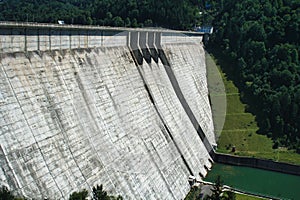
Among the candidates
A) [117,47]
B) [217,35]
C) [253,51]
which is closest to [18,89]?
[117,47]

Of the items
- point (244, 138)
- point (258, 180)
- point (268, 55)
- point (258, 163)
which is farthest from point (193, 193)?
point (268, 55)

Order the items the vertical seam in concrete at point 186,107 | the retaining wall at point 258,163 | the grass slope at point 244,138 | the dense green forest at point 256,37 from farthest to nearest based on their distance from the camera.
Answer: the dense green forest at point 256,37 → the grass slope at point 244,138 → the vertical seam in concrete at point 186,107 → the retaining wall at point 258,163

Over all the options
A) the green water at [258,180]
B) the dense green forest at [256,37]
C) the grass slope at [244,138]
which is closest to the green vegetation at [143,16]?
the dense green forest at [256,37]

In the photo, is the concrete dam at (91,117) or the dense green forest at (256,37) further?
the dense green forest at (256,37)

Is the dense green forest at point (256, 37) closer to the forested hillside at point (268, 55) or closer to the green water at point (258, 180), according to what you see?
the forested hillside at point (268, 55)

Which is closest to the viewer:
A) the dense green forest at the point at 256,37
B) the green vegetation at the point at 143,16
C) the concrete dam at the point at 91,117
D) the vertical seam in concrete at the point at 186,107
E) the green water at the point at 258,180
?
the concrete dam at the point at 91,117

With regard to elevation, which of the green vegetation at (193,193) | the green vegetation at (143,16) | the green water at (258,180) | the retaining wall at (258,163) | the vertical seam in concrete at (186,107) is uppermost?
the green vegetation at (143,16)
